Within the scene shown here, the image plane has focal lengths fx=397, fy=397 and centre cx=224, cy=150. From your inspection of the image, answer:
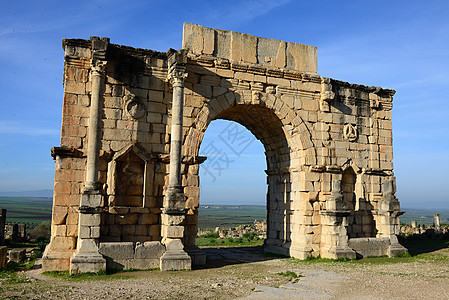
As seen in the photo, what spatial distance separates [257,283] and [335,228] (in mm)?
4534

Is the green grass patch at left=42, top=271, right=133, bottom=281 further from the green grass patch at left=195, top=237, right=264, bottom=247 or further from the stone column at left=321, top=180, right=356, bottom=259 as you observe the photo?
the green grass patch at left=195, top=237, right=264, bottom=247

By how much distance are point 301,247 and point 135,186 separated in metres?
5.35

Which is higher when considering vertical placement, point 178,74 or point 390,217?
point 178,74

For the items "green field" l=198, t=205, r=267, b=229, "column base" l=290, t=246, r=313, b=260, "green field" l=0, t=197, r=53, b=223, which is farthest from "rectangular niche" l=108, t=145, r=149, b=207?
"green field" l=0, t=197, r=53, b=223

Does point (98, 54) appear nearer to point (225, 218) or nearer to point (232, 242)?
point (232, 242)

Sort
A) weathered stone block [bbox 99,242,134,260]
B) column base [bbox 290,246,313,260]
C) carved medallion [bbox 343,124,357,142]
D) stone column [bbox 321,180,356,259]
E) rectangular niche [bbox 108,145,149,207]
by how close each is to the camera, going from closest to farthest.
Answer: weathered stone block [bbox 99,242,134,260] < rectangular niche [bbox 108,145,149,207] < stone column [bbox 321,180,356,259] < column base [bbox 290,246,313,260] < carved medallion [bbox 343,124,357,142]

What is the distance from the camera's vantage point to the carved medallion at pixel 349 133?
43.6 ft

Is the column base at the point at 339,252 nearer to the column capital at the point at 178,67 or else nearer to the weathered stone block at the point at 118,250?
the weathered stone block at the point at 118,250

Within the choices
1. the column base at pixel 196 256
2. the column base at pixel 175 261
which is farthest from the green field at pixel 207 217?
→ the column base at pixel 175 261

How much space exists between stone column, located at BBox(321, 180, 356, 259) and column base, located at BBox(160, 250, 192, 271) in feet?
14.8

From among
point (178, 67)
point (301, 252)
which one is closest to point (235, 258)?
point (301, 252)

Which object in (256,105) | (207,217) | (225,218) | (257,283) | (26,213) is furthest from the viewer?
(207,217)

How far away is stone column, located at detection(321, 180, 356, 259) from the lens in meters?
11.8

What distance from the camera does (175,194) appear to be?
10.1 m
